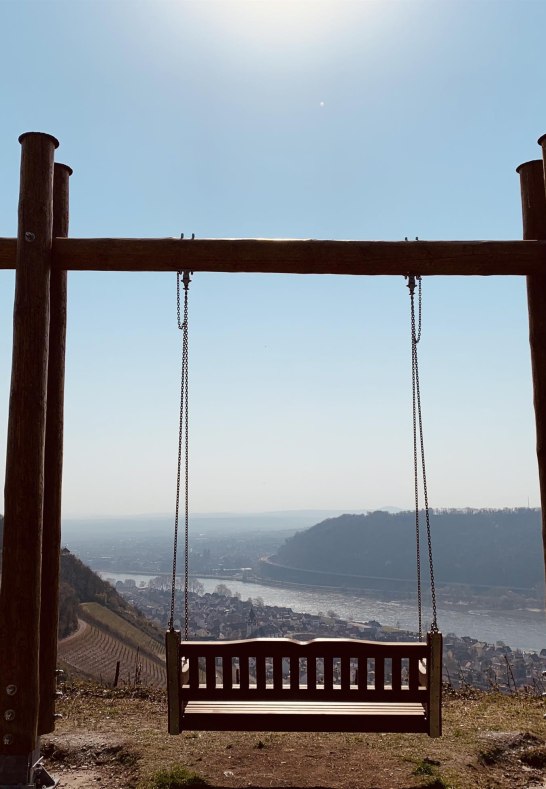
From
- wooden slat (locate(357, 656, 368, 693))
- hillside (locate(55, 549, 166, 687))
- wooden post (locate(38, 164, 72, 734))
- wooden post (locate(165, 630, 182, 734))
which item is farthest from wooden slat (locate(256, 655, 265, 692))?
hillside (locate(55, 549, 166, 687))

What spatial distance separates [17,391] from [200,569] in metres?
117

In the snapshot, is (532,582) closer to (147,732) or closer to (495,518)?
(495,518)

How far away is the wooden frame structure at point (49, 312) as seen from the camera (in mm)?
3900

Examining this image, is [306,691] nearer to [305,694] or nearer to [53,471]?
[305,694]

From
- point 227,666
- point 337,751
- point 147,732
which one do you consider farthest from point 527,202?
point 147,732

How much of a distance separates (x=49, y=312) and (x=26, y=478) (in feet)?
3.86

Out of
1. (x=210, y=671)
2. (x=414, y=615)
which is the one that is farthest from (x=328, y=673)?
(x=414, y=615)

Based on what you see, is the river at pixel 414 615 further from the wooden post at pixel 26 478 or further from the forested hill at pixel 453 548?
the wooden post at pixel 26 478

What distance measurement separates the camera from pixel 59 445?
4.38 meters

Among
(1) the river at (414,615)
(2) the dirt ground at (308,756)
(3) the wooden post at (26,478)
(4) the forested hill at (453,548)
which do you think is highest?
(3) the wooden post at (26,478)

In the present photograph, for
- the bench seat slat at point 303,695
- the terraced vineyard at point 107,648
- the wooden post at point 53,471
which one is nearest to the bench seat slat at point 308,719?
the bench seat slat at point 303,695

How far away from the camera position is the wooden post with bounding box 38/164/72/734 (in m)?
4.16

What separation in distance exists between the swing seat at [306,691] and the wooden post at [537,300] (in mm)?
1293

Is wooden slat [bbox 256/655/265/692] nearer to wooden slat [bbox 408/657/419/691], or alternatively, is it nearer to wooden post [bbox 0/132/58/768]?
wooden slat [bbox 408/657/419/691]
